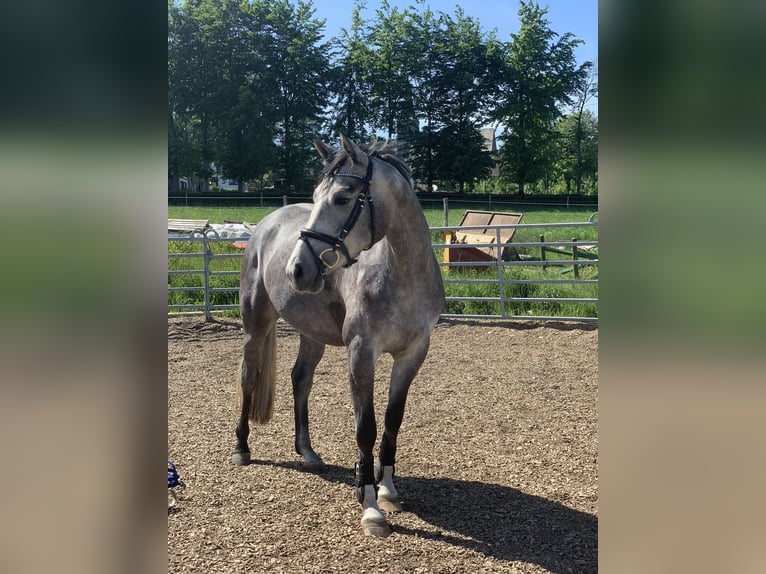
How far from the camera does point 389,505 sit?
308cm

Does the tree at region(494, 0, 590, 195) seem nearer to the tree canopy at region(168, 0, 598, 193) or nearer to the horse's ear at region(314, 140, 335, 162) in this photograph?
the tree canopy at region(168, 0, 598, 193)

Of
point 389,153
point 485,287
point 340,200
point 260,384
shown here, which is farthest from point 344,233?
point 485,287

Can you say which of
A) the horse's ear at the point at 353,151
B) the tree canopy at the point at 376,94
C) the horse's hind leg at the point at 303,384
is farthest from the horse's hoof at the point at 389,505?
the tree canopy at the point at 376,94

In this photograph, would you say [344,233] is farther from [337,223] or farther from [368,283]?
[368,283]

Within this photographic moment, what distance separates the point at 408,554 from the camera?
8.68 ft

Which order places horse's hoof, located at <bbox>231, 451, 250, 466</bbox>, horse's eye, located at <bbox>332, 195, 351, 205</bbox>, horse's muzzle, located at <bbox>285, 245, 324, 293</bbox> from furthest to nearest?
horse's hoof, located at <bbox>231, 451, 250, 466</bbox> < horse's eye, located at <bbox>332, 195, 351, 205</bbox> < horse's muzzle, located at <bbox>285, 245, 324, 293</bbox>

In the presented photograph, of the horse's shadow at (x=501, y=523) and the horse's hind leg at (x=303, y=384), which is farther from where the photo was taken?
the horse's hind leg at (x=303, y=384)

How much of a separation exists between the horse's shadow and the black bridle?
1.44 m

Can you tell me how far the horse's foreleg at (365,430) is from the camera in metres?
2.86

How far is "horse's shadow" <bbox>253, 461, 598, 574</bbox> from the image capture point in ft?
8.56

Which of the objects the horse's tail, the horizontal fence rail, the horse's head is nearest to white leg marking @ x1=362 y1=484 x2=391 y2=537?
the horse's head

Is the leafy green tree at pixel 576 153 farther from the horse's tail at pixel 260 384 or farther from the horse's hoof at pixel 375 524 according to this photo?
the horse's hoof at pixel 375 524

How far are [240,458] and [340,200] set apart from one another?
2.16 m
